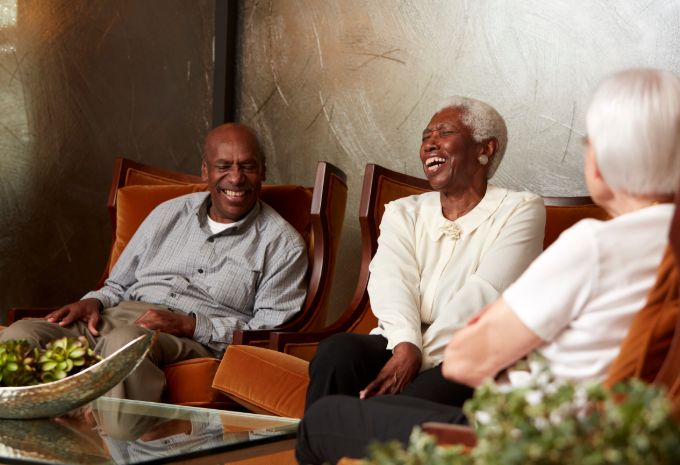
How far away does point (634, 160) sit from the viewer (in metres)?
1.54

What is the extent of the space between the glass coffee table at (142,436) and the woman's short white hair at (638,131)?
1144 mm

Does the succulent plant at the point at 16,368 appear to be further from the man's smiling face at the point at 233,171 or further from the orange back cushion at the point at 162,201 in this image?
the orange back cushion at the point at 162,201

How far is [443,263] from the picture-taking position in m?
2.95

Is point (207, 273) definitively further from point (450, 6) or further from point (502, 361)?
point (502, 361)

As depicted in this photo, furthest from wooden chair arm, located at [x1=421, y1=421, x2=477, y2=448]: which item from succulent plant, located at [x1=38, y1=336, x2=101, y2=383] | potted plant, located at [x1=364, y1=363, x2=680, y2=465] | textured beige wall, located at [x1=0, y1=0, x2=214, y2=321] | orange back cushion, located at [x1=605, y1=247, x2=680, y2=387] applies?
textured beige wall, located at [x1=0, y1=0, x2=214, y2=321]

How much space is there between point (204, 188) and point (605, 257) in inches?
111

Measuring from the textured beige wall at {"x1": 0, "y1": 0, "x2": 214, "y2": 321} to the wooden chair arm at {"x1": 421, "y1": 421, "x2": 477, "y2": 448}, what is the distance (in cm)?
364

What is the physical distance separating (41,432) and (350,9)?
2.67 metres

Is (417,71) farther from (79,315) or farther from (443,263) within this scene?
(79,315)

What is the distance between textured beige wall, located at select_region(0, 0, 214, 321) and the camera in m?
5.04

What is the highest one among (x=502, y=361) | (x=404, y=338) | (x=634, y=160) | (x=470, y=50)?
(x=470, y=50)

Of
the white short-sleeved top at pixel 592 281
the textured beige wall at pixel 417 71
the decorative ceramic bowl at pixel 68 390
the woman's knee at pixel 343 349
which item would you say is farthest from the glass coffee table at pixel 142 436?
the textured beige wall at pixel 417 71

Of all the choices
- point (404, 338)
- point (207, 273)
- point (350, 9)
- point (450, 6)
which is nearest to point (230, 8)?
point (350, 9)

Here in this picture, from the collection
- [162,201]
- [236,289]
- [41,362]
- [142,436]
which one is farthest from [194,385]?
[162,201]
